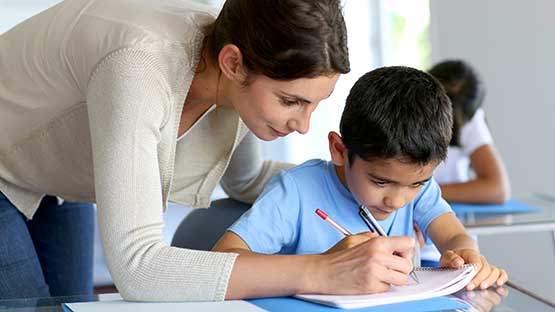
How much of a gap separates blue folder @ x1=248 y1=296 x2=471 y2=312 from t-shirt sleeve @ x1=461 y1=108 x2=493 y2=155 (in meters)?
1.79

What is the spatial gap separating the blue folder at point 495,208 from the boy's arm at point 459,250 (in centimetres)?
79

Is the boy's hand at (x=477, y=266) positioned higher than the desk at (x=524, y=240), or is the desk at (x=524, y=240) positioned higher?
the boy's hand at (x=477, y=266)

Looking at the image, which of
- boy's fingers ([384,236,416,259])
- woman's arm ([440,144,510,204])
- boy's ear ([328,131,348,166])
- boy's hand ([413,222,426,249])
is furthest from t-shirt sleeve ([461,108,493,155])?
boy's fingers ([384,236,416,259])

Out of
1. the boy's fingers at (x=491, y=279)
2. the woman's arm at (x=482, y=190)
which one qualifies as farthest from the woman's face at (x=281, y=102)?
the woman's arm at (x=482, y=190)

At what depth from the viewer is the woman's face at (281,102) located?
1422mm

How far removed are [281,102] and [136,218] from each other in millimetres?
288

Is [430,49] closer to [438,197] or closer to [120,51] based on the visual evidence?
[438,197]

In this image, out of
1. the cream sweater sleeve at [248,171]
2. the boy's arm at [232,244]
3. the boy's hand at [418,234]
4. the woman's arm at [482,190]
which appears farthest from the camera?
the woman's arm at [482,190]

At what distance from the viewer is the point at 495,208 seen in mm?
2537

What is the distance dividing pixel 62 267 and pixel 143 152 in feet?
2.37

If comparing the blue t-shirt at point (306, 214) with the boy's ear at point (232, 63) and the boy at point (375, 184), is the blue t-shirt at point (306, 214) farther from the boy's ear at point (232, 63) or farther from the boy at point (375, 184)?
the boy's ear at point (232, 63)

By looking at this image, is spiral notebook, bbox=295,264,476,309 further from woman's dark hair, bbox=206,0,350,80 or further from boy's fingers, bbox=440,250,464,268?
woman's dark hair, bbox=206,0,350,80

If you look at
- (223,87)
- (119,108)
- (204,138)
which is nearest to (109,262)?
(119,108)

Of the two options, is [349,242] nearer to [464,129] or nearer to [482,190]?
[482,190]
